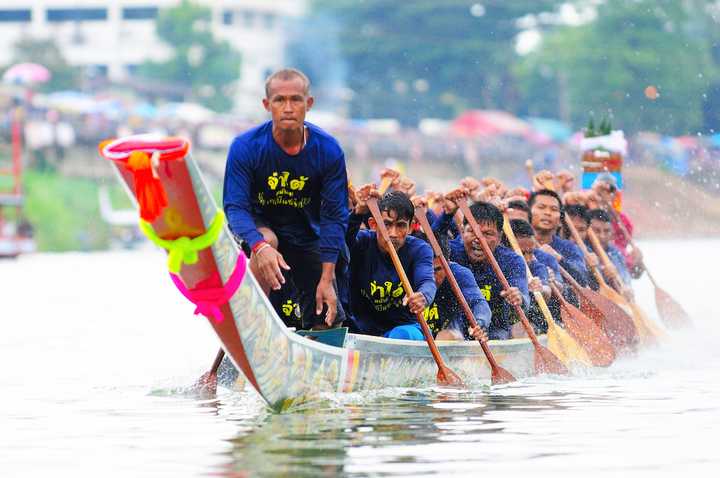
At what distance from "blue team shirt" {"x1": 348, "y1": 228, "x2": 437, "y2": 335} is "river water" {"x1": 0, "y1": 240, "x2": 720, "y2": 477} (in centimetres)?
65

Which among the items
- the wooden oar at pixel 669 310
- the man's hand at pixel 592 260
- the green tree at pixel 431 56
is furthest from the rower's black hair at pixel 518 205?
the green tree at pixel 431 56

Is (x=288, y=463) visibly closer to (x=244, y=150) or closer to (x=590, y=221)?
(x=244, y=150)

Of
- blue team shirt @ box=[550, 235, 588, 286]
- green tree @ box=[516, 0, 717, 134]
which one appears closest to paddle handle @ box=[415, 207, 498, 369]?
blue team shirt @ box=[550, 235, 588, 286]

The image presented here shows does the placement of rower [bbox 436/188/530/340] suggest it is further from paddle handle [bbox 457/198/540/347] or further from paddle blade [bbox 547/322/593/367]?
paddle blade [bbox 547/322/593/367]

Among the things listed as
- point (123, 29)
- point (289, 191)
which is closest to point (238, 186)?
point (289, 191)

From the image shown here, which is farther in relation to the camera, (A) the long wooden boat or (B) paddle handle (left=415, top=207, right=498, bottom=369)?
(B) paddle handle (left=415, top=207, right=498, bottom=369)

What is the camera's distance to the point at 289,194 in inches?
395

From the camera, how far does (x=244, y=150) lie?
9914mm

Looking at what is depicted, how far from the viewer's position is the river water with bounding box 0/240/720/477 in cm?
852

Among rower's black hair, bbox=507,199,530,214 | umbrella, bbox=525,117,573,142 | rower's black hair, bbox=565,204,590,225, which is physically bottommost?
rower's black hair, bbox=565,204,590,225

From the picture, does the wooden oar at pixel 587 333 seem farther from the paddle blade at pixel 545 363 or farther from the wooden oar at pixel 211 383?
the wooden oar at pixel 211 383

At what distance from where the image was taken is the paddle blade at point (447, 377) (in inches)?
447

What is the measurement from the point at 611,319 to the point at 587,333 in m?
1.07

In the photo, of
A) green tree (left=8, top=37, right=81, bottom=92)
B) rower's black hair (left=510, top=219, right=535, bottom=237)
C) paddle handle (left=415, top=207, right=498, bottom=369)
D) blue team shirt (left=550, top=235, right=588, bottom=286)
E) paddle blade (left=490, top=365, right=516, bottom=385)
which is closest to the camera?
paddle handle (left=415, top=207, right=498, bottom=369)
